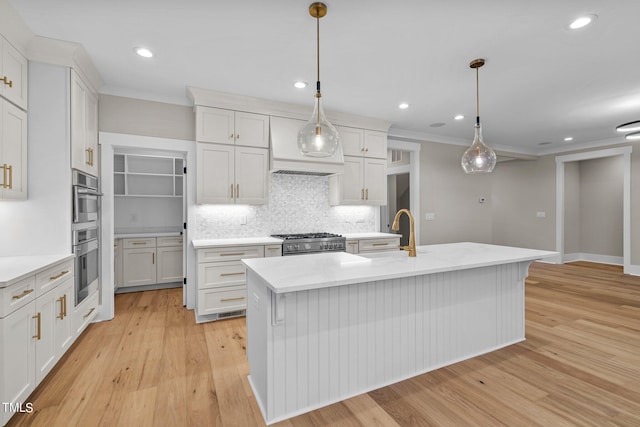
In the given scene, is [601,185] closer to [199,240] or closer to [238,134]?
[238,134]

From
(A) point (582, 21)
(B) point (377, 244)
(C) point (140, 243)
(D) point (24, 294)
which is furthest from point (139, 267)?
(A) point (582, 21)

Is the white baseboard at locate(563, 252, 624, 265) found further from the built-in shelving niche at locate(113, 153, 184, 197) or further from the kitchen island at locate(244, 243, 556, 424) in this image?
the built-in shelving niche at locate(113, 153, 184, 197)

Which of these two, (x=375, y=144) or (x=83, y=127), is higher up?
(x=375, y=144)

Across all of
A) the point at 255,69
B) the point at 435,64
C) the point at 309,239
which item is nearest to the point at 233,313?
the point at 309,239

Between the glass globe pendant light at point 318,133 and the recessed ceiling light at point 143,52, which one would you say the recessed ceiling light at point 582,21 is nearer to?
the glass globe pendant light at point 318,133

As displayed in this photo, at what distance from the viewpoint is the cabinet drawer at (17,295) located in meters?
1.70

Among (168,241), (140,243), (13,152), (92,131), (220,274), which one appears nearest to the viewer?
(13,152)

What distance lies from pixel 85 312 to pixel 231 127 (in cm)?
244

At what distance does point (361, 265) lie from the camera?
2066 millimetres

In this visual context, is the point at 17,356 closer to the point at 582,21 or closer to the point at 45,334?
the point at 45,334

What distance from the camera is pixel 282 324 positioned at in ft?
5.90

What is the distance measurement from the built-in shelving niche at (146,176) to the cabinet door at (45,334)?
2.91m

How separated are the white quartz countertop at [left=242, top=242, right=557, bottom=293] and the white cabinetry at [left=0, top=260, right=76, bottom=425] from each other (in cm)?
133

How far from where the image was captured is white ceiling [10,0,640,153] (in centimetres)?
213
